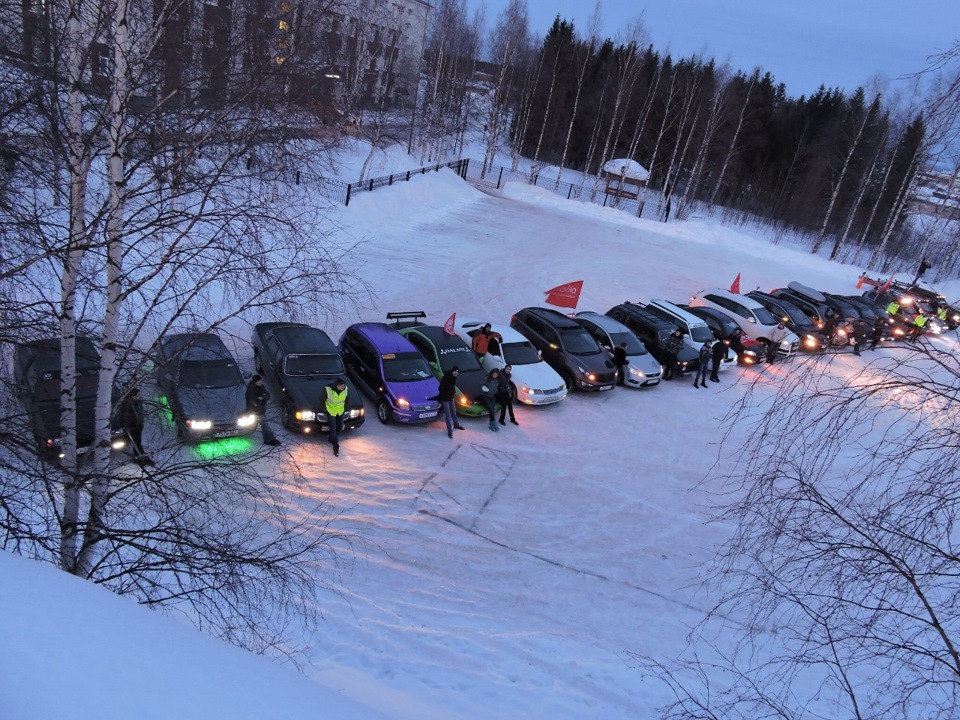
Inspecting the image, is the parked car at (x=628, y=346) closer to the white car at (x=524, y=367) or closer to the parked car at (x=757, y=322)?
the white car at (x=524, y=367)

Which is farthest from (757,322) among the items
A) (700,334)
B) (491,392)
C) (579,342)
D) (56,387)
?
(56,387)

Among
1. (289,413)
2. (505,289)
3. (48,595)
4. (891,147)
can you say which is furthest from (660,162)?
(48,595)

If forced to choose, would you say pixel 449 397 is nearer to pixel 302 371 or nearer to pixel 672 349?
pixel 302 371

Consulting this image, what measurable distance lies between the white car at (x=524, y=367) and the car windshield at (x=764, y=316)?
8970 mm

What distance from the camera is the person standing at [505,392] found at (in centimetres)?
1274

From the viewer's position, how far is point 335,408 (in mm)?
10859

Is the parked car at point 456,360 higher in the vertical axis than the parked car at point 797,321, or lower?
lower

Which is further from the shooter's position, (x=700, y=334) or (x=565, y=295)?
(x=565, y=295)

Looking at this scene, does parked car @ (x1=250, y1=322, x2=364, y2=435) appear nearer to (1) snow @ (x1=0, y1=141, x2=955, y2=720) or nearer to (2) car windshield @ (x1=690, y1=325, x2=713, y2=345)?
(1) snow @ (x1=0, y1=141, x2=955, y2=720)

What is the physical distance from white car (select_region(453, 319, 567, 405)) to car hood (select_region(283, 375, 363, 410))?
3.79 meters

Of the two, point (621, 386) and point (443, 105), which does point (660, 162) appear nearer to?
point (443, 105)

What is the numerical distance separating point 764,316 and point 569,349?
27.9ft

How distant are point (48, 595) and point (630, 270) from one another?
2700cm

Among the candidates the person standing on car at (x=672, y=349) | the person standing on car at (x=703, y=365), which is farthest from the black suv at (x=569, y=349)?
the person standing on car at (x=703, y=365)
